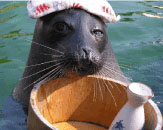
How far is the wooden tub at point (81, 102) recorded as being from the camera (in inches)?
138

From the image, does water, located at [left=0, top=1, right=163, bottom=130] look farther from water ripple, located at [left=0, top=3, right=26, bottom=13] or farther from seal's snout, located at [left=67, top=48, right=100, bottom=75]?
seal's snout, located at [left=67, top=48, right=100, bottom=75]

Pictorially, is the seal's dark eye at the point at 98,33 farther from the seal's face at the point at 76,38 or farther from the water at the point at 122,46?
the water at the point at 122,46

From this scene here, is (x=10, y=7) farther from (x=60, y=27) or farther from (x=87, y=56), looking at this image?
(x=87, y=56)

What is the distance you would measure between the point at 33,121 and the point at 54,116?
0.96 metres

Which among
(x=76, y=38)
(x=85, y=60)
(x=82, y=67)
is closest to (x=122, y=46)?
(x=76, y=38)

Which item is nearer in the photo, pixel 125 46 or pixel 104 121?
pixel 104 121

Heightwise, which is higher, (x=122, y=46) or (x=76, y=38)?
(x=76, y=38)

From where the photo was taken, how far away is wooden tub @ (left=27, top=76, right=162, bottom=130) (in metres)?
3.52

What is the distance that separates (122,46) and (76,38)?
13.1 ft

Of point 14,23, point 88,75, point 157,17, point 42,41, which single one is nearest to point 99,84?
point 88,75

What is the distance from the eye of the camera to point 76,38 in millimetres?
3457

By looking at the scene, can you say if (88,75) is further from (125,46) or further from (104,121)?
(125,46)

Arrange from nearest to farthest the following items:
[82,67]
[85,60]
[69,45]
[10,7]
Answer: [85,60] → [82,67] → [69,45] → [10,7]

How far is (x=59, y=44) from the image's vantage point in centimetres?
358
